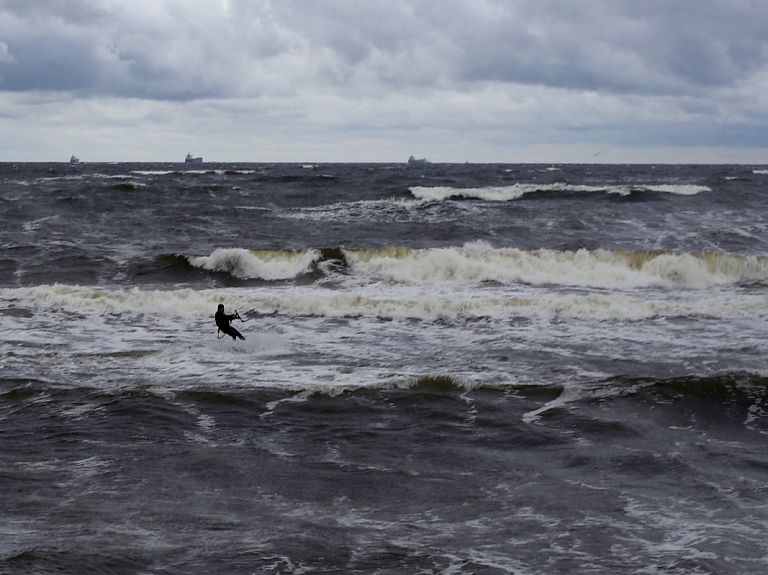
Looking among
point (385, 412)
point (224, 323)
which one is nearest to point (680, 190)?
point (224, 323)

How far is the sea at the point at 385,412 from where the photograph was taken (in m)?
8.03

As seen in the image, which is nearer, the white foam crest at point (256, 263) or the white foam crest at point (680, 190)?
the white foam crest at point (256, 263)

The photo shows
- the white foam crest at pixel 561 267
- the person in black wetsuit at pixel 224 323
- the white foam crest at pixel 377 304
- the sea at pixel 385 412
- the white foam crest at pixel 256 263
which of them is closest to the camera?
the sea at pixel 385 412

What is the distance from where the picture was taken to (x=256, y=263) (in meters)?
26.9

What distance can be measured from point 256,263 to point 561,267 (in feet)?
30.6

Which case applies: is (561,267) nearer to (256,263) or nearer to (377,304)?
(377,304)

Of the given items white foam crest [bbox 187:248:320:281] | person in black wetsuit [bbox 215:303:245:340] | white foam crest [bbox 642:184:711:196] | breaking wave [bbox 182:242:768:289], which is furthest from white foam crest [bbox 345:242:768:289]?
white foam crest [bbox 642:184:711:196]

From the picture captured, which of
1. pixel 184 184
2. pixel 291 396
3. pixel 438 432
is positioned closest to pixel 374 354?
pixel 291 396

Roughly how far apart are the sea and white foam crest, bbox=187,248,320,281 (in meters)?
0.12

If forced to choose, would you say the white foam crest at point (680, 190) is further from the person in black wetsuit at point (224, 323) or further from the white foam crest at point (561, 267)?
the person in black wetsuit at point (224, 323)

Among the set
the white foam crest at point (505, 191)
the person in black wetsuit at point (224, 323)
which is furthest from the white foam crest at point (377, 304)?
the white foam crest at point (505, 191)

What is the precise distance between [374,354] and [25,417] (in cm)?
615

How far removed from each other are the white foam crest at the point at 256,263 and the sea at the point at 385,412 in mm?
124

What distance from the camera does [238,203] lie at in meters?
45.8
